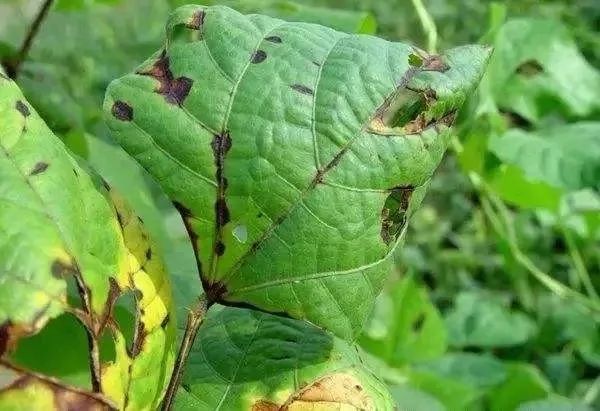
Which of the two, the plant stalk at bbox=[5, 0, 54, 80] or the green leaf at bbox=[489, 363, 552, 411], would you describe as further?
the green leaf at bbox=[489, 363, 552, 411]

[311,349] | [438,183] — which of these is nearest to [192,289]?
[311,349]

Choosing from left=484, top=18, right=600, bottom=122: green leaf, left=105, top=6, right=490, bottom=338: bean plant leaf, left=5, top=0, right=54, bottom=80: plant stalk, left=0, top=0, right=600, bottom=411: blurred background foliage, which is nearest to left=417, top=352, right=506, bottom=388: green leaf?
left=0, top=0, right=600, bottom=411: blurred background foliage

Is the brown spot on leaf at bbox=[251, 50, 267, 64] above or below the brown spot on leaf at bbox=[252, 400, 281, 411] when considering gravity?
above

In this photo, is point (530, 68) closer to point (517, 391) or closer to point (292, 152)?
point (517, 391)

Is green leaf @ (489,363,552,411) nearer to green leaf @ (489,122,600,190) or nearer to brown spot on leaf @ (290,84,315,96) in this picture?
green leaf @ (489,122,600,190)

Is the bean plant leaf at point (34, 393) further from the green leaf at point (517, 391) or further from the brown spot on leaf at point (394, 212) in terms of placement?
the green leaf at point (517, 391)

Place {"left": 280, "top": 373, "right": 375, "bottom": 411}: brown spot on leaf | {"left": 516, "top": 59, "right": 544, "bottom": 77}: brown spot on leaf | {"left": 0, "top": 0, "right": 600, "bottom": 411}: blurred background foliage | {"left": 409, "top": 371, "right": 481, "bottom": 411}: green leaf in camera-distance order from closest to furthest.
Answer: {"left": 280, "top": 373, "right": 375, "bottom": 411}: brown spot on leaf < {"left": 0, "top": 0, "right": 600, "bottom": 411}: blurred background foliage < {"left": 409, "top": 371, "right": 481, "bottom": 411}: green leaf < {"left": 516, "top": 59, "right": 544, "bottom": 77}: brown spot on leaf

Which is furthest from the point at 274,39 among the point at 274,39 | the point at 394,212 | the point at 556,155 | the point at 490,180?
the point at 490,180
